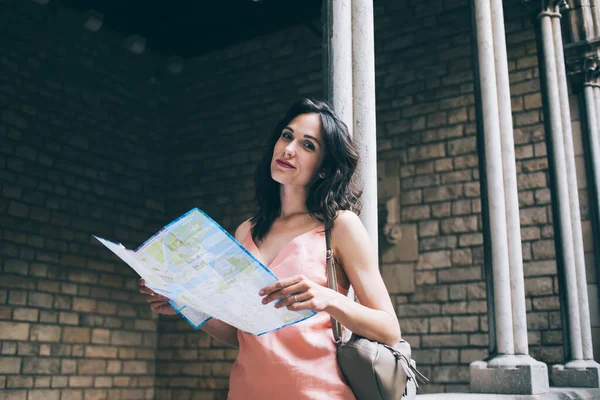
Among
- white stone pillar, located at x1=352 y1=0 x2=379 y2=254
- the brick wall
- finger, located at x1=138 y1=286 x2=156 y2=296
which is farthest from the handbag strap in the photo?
the brick wall

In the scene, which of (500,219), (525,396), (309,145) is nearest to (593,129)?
(500,219)

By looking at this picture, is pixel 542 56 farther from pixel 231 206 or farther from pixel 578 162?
pixel 231 206

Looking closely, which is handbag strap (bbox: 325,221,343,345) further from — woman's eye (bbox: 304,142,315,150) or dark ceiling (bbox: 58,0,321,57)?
dark ceiling (bbox: 58,0,321,57)

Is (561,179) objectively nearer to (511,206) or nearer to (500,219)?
(511,206)

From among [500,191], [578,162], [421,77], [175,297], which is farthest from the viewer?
[421,77]

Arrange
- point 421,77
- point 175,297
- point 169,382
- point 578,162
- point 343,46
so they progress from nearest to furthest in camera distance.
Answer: point 175,297
point 343,46
point 578,162
point 421,77
point 169,382

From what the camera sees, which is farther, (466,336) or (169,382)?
(169,382)

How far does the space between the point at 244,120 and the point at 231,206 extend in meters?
1.00

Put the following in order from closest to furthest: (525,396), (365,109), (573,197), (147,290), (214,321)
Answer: (147,290), (214,321), (365,109), (525,396), (573,197)

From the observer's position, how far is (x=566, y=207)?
467 cm

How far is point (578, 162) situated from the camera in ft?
18.1

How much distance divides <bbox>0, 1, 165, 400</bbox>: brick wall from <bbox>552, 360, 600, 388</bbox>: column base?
4.56 m

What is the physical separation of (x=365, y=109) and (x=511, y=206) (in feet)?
5.76

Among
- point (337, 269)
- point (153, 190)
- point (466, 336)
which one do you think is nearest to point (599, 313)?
point (466, 336)
